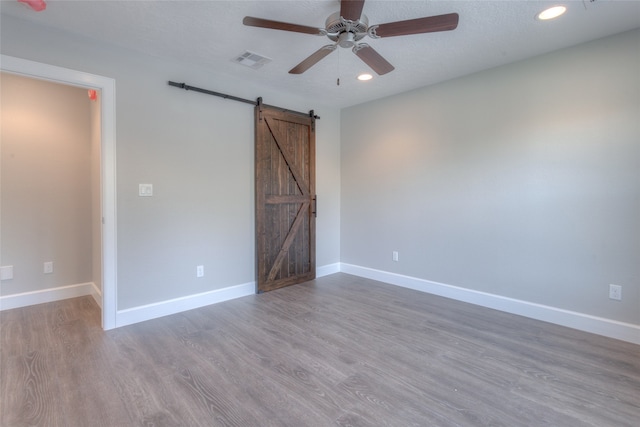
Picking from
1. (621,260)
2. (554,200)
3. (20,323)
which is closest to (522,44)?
(554,200)

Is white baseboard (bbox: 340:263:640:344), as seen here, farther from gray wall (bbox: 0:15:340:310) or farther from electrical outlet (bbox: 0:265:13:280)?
electrical outlet (bbox: 0:265:13:280)

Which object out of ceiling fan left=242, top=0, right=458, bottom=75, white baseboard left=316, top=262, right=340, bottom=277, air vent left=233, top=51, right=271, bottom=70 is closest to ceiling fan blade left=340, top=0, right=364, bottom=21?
ceiling fan left=242, top=0, right=458, bottom=75

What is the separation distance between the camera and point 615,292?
265cm

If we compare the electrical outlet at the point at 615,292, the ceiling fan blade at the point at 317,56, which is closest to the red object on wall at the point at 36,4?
the ceiling fan blade at the point at 317,56

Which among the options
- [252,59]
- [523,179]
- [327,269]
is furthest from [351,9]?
[327,269]

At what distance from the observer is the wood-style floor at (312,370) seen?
1.75 meters

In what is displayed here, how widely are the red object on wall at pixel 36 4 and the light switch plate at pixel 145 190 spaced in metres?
1.45

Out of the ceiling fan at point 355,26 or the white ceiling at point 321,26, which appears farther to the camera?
the white ceiling at point 321,26

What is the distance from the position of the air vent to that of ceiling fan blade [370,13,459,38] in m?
1.38

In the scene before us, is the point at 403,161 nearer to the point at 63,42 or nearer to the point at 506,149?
the point at 506,149

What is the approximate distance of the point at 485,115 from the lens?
3.37 m

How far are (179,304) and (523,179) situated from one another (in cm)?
382

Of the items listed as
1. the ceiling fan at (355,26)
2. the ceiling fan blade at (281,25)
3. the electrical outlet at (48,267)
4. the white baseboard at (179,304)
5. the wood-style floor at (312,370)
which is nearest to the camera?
the wood-style floor at (312,370)

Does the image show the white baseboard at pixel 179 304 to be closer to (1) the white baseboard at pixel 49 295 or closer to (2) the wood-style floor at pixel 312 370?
(2) the wood-style floor at pixel 312 370
